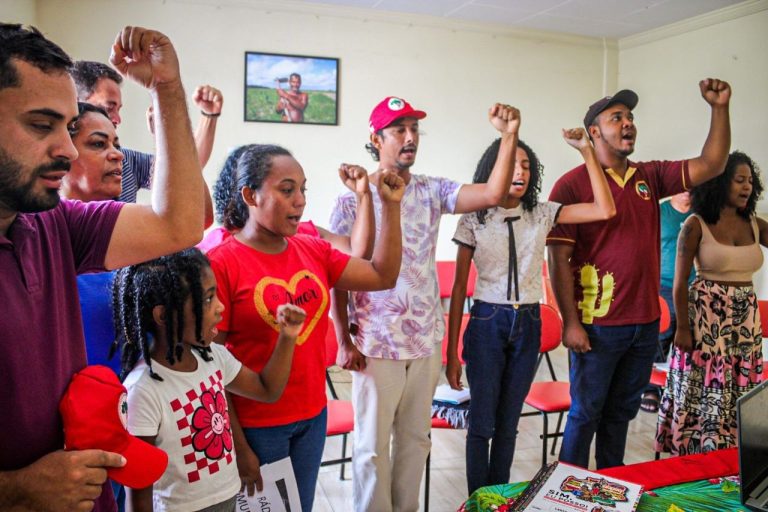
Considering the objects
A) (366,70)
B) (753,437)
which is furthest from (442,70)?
(753,437)

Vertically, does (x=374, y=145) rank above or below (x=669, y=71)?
below

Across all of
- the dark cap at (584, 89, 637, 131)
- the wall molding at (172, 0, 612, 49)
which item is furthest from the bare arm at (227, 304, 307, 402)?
the wall molding at (172, 0, 612, 49)

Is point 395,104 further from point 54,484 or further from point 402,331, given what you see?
point 54,484

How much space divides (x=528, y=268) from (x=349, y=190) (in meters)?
0.77

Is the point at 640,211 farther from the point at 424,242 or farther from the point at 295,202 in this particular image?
the point at 295,202

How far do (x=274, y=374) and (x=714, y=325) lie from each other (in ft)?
6.98

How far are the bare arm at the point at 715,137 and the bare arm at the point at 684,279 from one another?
11.5 inches

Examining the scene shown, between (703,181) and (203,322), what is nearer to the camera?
(203,322)

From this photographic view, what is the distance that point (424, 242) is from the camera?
2.19m

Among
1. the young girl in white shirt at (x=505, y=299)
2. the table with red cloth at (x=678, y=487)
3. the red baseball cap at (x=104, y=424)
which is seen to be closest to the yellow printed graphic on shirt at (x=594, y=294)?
the young girl in white shirt at (x=505, y=299)

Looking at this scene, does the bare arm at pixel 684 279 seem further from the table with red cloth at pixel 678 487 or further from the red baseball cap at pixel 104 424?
the red baseball cap at pixel 104 424

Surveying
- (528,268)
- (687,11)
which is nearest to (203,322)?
(528,268)

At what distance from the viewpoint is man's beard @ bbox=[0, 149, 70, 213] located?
2.59 ft

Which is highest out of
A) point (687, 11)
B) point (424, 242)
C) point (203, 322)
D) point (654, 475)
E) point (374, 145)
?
point (687, 11)
